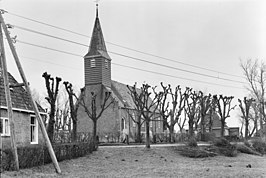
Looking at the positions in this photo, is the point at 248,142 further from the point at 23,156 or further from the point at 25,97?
the point at 23,156

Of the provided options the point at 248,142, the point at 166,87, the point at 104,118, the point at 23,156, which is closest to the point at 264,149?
the point at 248,142

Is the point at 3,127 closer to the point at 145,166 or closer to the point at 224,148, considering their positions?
the point at 145,166

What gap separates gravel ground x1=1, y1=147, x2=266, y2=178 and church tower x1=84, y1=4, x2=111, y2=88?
3071 centimetres

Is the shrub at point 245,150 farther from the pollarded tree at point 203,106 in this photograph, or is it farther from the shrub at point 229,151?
the pollarded tree at point 203,106

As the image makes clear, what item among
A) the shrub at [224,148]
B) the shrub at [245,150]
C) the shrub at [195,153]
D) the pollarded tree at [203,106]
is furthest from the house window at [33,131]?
the pollarded tree at [203,106]

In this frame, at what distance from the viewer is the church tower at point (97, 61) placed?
5825 cm

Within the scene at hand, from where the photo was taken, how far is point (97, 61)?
5844cm

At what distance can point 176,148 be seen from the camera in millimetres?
29750

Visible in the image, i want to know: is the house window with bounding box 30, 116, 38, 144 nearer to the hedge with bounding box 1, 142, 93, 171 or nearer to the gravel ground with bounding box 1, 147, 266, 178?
the hedge with bounding box 1, 142, 93, 171

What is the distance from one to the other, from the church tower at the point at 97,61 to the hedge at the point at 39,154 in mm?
34057

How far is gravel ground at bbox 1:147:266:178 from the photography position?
1689cm

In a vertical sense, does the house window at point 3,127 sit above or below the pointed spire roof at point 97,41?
below

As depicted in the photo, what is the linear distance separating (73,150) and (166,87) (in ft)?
61.2

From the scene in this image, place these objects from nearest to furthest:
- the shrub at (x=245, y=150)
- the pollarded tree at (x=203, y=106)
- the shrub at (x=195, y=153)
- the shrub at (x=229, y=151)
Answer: the shrub at (x=195, y=153), the shrub at (x=229, y=151), the shrub at (x=245, y=150), the pollarded tree at (x=203, y=106)
